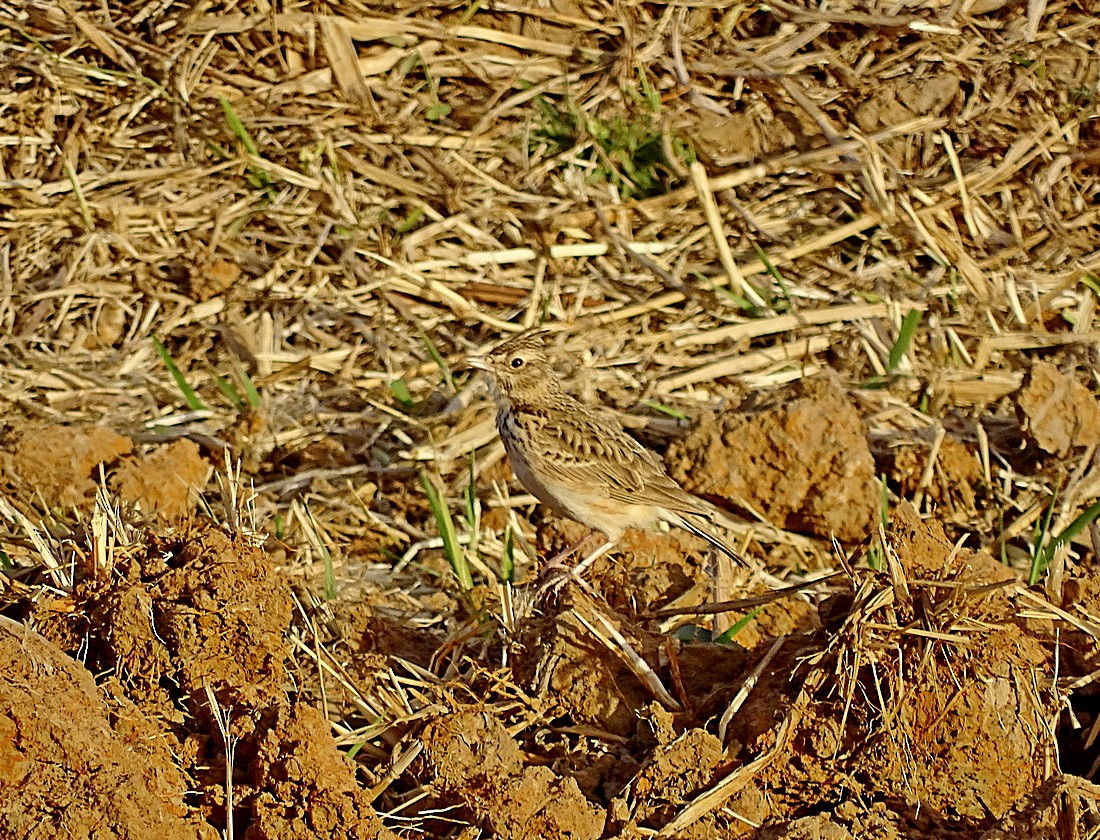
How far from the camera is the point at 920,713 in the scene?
400 cm

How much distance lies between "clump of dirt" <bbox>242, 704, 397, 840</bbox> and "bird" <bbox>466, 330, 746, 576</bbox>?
1.73 meters

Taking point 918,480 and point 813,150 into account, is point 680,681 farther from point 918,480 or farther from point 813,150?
point 813,150

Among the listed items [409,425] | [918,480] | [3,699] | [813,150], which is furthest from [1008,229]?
[3,699]

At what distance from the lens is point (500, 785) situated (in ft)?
12.9

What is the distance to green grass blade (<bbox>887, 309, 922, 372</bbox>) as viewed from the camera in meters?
7.28

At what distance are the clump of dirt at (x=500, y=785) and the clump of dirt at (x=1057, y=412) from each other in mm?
3527

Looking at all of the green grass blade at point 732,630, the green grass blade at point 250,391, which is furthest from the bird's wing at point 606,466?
the green grass blade at point 250,391

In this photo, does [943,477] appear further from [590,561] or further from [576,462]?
[590,561]

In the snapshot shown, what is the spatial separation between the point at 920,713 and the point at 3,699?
2.31 m

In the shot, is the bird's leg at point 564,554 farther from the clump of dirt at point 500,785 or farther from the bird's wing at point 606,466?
the clump of dirt at point 500,785

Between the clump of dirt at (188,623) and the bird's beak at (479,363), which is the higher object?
the clump of dirt at (188,623)

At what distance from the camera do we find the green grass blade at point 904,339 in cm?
728

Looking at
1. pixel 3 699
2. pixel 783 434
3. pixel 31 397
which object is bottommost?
pixel 31 397

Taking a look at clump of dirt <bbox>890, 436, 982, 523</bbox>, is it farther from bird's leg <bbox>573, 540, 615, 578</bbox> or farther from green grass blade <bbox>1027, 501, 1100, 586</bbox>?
bird's leg <bbox>573, 540, 615, 578</bbox>
